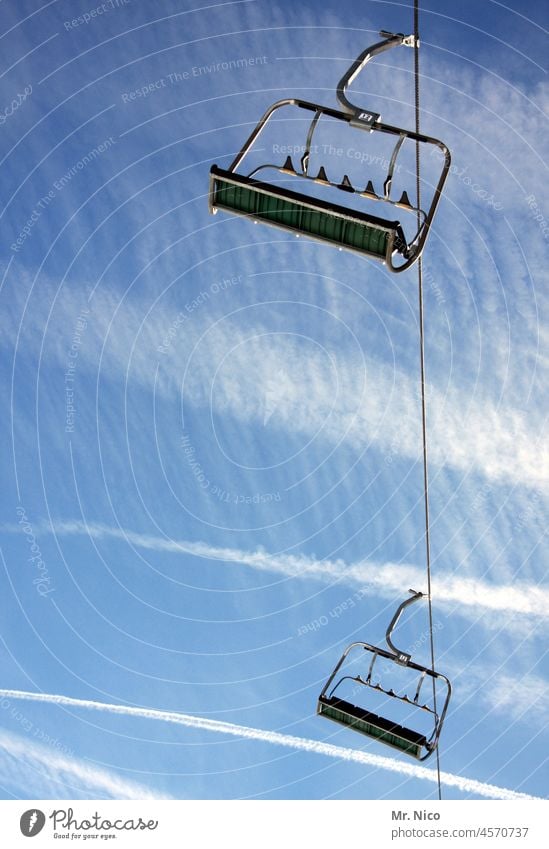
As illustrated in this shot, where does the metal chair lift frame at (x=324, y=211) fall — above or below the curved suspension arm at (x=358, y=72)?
below

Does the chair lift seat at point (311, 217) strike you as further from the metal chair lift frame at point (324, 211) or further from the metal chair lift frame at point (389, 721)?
the metal chair lift frame at point (389, 721)

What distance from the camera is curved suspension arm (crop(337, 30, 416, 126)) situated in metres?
9.49

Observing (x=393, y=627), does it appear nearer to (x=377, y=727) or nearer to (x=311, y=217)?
(x=377, y=727)

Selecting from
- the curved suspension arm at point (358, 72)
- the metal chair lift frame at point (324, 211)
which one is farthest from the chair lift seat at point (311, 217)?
the curved suspension arm at point (358, 72)

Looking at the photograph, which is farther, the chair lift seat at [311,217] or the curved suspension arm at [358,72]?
the curved suspension arm at [358,72]

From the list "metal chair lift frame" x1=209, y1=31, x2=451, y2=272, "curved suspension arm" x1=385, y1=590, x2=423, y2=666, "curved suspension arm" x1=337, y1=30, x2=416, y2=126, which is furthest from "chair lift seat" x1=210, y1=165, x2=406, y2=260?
"curved suspension arm" x1=385, y1=590, x2=423, y2=666

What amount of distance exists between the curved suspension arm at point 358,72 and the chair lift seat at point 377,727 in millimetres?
10832

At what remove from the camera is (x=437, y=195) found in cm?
899

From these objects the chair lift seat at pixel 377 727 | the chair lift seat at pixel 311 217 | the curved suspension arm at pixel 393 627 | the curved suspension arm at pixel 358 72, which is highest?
the curved suspension arm at pixel 358 72

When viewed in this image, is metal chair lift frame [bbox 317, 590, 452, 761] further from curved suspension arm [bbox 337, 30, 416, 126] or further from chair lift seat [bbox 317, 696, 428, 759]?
curved suspension arm [bbox 337, 30, 416, 126]

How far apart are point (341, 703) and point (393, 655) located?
1.39 m

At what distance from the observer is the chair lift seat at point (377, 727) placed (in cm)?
1474

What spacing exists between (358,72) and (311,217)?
3181mm

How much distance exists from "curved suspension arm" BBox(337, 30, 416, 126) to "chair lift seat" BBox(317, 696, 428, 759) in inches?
426
